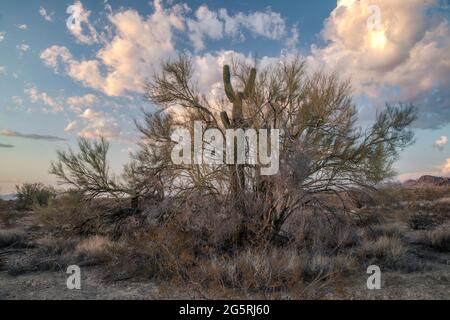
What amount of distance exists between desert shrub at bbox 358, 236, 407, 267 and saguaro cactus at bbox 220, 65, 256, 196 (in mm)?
3677

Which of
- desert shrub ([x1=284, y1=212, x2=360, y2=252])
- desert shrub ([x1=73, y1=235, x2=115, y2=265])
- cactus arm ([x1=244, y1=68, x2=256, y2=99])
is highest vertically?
cactus arm ([x1=244, y1=68, x2=256, y2=99])

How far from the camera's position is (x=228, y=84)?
11180mm

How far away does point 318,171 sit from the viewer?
9.57 m

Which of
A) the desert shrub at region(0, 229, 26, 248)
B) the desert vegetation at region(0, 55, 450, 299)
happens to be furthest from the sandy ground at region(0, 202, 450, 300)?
the desert shrub at region(0, 229, 26, 248)

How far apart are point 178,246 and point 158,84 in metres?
5.76

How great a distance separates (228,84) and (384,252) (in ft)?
21.8

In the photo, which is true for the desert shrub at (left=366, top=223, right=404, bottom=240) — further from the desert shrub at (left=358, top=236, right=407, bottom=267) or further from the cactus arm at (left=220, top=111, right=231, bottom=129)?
the cactus arm at (left=220, top=111, right=231, bottom=129)

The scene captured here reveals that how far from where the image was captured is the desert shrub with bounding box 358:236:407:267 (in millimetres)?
8398

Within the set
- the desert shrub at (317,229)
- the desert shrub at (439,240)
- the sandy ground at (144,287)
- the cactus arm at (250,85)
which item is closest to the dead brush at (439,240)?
the desert shrub at (439,240)

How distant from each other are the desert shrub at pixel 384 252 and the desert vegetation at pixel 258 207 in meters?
0.03

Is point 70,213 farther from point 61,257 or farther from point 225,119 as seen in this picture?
point 225,119

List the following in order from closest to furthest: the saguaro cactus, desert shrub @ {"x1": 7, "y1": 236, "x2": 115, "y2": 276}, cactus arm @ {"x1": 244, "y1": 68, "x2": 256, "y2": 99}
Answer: desert shrub @ {"x1": 7, "y1": 236, "x2": 115, "y2": 276}
the saguaro cactus
cactus arm @ {"x1": 244, "y1": 68, "x2": 256, "y2": 99}

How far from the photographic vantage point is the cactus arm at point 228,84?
35.9 ft
